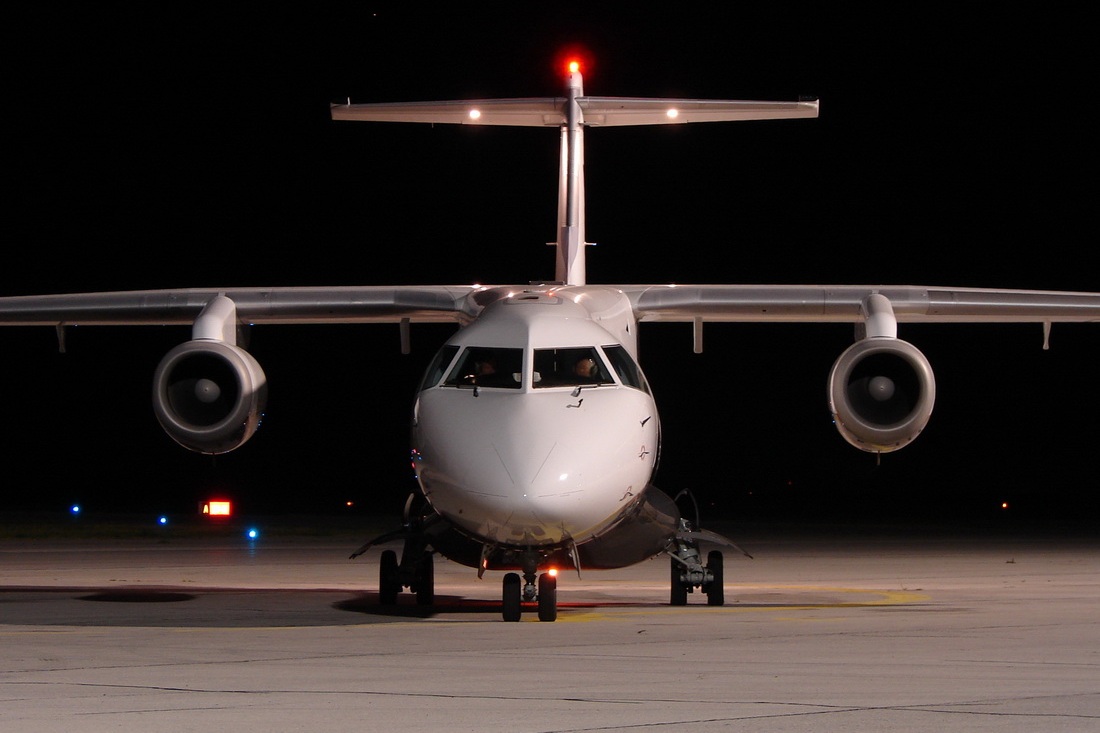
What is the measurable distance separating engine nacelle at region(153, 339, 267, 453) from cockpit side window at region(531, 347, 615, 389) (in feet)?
11.3

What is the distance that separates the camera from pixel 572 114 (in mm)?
15648

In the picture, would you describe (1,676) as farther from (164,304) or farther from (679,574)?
(164,304)

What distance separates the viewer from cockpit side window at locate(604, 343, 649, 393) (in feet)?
36.8

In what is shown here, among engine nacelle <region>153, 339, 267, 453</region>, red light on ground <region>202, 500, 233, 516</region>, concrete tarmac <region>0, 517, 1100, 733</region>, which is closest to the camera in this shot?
concrete tarmac <region>0, 517, 1100, 733</region>

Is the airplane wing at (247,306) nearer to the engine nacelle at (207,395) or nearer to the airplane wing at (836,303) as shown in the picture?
the engine nacelle at (207,395)

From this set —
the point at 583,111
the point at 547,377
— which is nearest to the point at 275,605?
the point at 547,377

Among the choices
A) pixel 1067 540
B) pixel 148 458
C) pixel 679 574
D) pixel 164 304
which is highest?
pixel 164 304

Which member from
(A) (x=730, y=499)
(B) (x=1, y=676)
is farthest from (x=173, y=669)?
(A) (x=730, y=499)

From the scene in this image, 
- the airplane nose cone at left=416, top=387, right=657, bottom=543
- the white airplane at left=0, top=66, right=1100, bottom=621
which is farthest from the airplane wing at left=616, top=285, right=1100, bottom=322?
the airplane nose cone at left=416, top=387, right=657, bottom=543

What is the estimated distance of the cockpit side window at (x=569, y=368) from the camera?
10.8 meters

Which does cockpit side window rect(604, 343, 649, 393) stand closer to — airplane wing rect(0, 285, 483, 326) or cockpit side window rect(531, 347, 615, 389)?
cockpit side window rect(531, 347, 615, 389)

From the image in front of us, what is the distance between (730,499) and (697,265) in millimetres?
9707

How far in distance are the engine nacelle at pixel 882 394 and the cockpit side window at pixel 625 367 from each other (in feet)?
7.40

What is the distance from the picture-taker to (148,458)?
161 feet
